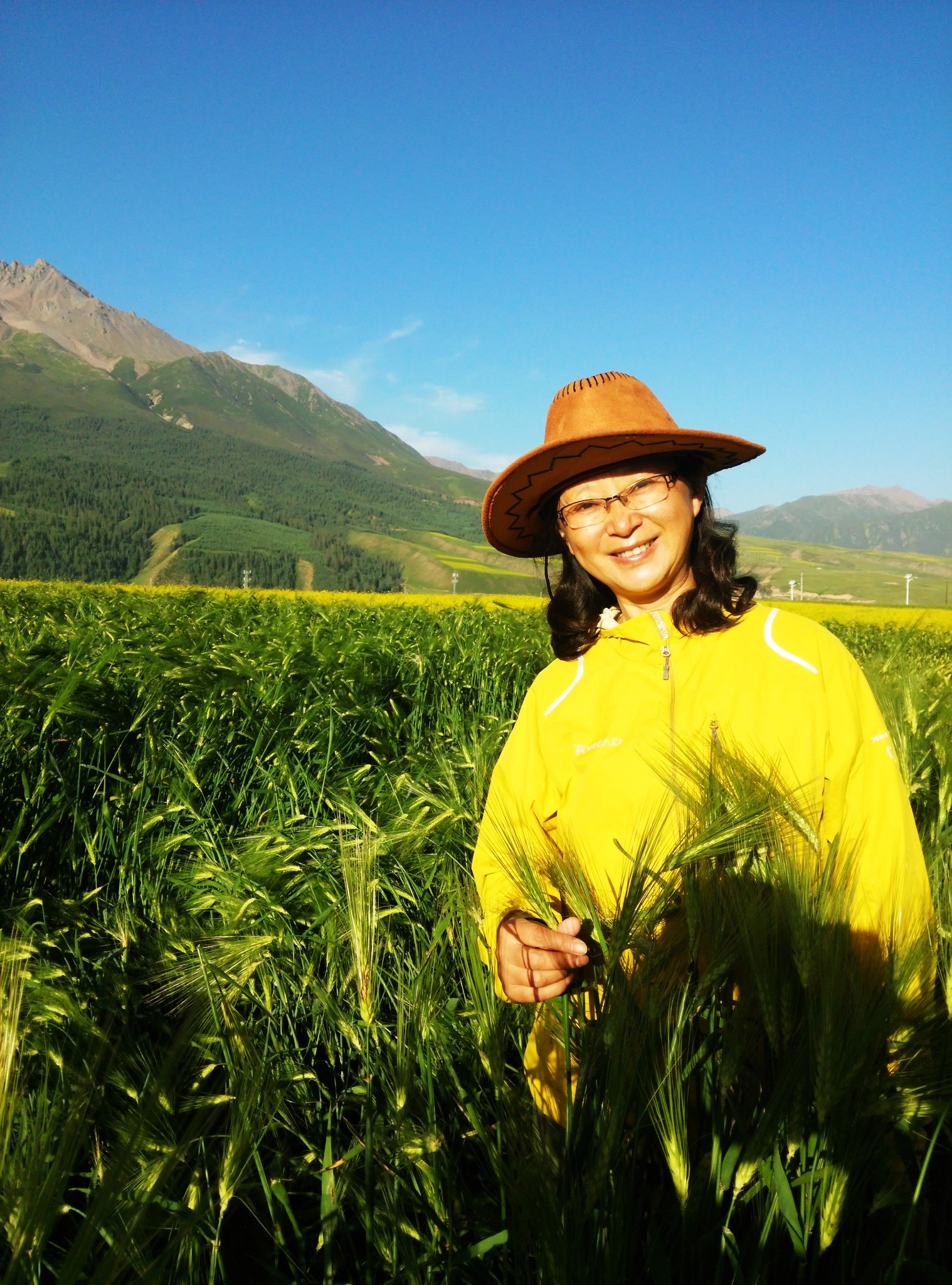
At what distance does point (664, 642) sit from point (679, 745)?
402 mm

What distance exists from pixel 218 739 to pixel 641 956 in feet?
9.98

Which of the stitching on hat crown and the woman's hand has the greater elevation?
the stitching on hat crown

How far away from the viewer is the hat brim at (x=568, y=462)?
6.33 feet

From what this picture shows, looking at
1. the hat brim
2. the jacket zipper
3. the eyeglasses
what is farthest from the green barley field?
the hat brim

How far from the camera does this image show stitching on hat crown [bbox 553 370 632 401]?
6.72ft

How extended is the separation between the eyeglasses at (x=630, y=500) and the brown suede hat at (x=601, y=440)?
0.29ft

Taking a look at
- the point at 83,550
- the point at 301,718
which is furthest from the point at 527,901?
the point at 83,550

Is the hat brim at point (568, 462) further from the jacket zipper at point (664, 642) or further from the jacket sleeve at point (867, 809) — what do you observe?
the jacket sleeve at point (867, 809)

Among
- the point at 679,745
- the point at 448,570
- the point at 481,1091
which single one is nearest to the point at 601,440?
the point at 679,745

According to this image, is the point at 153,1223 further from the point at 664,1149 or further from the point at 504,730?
the point at 504,730

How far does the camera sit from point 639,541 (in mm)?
1900

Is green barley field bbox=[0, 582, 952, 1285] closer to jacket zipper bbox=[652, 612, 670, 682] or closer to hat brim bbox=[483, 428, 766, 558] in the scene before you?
jacket zipper bbox=[652, 612, 670, 682]

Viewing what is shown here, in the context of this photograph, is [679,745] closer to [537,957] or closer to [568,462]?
[537,957]

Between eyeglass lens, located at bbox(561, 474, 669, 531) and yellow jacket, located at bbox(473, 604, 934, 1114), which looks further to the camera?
eyeglass lens, located at bbox(561, 474, 669, 531)
